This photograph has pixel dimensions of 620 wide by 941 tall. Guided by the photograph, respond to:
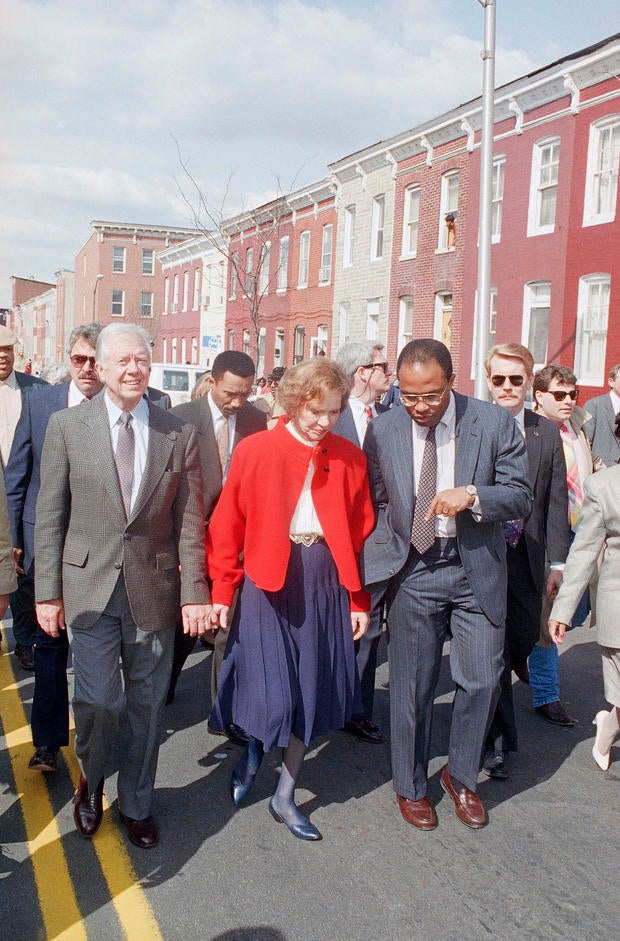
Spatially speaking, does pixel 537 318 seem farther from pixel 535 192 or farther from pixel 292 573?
pixel 292 573

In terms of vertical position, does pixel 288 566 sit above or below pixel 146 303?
below

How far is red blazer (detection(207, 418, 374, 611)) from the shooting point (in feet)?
13.3

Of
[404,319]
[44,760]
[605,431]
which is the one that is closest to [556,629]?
[44,760]

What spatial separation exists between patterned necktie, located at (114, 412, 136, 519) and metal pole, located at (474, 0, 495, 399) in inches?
396

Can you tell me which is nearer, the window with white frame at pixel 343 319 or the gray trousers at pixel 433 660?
the gray trousers at pixel 433 660

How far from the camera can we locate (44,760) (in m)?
4.68

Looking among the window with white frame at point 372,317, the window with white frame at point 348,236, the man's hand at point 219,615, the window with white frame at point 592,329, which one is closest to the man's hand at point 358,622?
the man's hand at point 219,615

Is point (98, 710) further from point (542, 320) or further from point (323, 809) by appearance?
point (542, 320)

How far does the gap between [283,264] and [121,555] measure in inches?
1308

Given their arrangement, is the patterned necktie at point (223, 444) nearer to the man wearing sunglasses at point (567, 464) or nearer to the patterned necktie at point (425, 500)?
the patterned necktie at point (425, 500)


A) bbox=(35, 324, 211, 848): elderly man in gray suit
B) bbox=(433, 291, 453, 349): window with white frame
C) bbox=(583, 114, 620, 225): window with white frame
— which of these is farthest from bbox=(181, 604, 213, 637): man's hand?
bbox=(433, 291, 453, 349): window with white frame

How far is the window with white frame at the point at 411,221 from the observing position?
87.4ft

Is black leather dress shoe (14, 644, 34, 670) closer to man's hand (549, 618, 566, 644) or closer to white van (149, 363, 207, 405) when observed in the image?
man's hand (549, 618, 566, 644)

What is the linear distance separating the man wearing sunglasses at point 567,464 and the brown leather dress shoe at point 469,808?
5.05 ft
